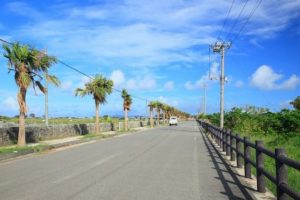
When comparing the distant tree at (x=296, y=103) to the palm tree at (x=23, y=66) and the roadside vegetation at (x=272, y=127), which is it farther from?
the palm tree at (x=23, y=66)

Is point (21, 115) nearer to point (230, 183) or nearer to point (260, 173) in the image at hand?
point (230, 183)

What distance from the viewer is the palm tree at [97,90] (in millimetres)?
45312

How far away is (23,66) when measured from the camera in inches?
968

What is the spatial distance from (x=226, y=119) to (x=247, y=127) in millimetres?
10134

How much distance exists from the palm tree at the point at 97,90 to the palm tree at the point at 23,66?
1978 cm

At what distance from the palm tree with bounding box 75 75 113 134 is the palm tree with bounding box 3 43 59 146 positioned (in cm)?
1978

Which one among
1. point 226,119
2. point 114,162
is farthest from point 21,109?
point 226,119

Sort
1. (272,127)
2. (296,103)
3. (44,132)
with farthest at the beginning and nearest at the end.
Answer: (296,103), (272,127), (44,132)

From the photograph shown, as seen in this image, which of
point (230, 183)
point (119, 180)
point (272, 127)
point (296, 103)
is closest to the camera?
point (230, 183)

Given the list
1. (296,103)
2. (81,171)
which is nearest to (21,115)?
(81,171)

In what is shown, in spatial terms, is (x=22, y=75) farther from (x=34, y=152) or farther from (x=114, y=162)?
(x=114, y=162)

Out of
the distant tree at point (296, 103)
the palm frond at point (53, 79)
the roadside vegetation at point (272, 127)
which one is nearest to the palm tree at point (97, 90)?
the roadside vegetation at point (272, 127)

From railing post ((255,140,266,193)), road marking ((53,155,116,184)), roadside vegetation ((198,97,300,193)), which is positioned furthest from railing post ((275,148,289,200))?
roadside vegetation ((198,97,300,193))

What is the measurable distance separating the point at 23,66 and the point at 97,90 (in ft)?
68.3
